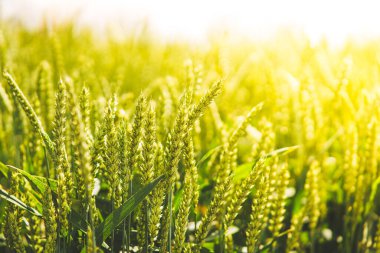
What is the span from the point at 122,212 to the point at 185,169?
138mm

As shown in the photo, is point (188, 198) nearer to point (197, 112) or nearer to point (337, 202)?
point (197, 112)

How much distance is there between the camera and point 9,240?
807 mm

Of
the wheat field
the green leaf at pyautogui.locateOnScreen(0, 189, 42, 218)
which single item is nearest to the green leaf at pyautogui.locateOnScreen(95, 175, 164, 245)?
the wheat field

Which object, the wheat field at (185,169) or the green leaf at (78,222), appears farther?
the green leaf at (78,222)

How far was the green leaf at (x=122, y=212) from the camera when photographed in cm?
72

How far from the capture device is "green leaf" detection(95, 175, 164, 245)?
0.72m

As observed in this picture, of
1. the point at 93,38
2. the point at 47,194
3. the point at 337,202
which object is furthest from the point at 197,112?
the point at 93,38

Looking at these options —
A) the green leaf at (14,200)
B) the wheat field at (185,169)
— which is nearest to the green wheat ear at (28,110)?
the wheat field at (185,169)

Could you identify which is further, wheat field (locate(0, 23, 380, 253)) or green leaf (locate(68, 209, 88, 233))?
green leaf (locate(68, 209, 88, 233))

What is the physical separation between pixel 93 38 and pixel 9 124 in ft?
13.3

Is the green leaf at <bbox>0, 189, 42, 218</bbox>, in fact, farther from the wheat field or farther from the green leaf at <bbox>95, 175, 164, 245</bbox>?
the green leaf at <bbox>95, 175, 164, 245</bbox>

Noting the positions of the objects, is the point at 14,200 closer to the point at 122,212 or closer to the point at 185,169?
the point at 122,212

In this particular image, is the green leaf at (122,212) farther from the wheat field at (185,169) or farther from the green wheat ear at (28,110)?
the green wheat ear at (28,110)

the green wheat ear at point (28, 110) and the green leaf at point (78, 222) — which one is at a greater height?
the green wheat ear at point (28, 110)
